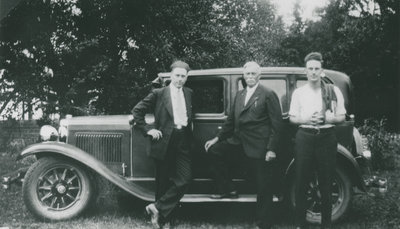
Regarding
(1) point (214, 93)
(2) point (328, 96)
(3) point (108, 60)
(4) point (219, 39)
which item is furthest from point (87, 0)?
(2) point (328, 96)

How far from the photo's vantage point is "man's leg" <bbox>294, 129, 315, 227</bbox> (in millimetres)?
4434

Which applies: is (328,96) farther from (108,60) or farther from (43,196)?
(108,60)

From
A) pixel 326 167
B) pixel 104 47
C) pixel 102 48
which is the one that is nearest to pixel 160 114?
pixel 326 167

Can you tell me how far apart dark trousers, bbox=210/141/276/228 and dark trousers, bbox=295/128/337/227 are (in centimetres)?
33

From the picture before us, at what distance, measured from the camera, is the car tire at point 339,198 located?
204 inches

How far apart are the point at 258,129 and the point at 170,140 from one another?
1.01m

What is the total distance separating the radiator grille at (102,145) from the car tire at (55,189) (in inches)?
19.5

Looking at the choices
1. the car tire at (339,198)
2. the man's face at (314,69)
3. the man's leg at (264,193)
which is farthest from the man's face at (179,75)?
the car tire at (339,198)

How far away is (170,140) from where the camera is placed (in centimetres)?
483

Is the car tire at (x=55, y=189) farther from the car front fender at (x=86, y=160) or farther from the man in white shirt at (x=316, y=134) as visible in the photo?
the man in white shirt at (x=316, y=134)

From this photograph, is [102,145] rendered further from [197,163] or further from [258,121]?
[258,121]

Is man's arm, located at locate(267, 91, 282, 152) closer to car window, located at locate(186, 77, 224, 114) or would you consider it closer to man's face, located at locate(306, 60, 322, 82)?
man's face, located at locate(306, 60, 322, 82)

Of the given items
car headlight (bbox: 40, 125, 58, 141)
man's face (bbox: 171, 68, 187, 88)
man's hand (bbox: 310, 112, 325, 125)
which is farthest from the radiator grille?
man's hand (bbox: 310, 112, 325, 125)

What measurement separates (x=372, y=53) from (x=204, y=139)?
60.0ft
